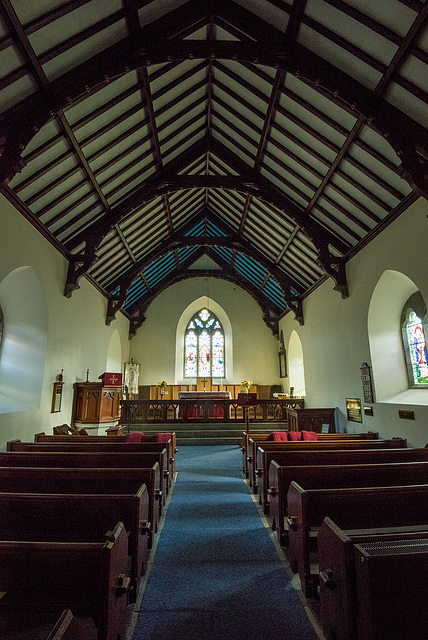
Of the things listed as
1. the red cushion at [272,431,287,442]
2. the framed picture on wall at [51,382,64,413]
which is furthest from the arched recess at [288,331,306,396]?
the framed picture on wall at [51,382,64,413]

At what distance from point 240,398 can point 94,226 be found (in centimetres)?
446

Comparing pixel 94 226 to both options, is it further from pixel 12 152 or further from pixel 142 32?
pixel 142 32

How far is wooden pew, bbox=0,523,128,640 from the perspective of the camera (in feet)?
4.40

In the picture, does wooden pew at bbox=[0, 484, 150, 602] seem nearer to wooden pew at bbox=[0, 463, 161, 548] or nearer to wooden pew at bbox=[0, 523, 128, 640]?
wooden pew at bbox=[0, 523, 128, 640]

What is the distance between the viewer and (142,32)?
451cm

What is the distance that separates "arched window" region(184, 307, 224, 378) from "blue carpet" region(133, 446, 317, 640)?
354 inches

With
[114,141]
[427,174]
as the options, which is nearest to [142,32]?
[114,141]

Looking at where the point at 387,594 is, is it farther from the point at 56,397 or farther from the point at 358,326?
the point at 56,397

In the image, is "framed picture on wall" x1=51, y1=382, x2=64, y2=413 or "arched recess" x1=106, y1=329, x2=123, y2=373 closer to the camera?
"framed picture on wall" x1=51, y1=382, x2=64, y2=413

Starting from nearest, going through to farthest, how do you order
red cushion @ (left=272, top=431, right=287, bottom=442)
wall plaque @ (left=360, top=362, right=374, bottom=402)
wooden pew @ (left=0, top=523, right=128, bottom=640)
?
wooden pew @ (left=0, top=523, right=128, bottom=640) < red cushion @ (left=272, top=431, right=287, bottom=442) < wall plaque @ (left=360, top=362, right=374, bottom=402)

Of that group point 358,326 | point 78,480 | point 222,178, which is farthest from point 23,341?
point 358,326

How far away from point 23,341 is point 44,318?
0.56m

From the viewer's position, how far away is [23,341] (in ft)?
20.0

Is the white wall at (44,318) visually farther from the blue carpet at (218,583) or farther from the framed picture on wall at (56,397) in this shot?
the blue carpet at (218,583)
